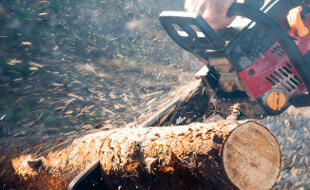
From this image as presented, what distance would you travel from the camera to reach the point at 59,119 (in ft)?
10.1

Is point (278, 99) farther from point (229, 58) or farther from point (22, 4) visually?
point (22, 4)

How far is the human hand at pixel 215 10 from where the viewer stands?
1.95 m

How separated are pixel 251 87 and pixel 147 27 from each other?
12.5ft

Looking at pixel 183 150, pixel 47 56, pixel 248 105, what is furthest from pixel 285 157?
pixel 47 56

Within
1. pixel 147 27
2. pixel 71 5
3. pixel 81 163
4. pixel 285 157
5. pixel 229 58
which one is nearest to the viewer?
pixel 81 163

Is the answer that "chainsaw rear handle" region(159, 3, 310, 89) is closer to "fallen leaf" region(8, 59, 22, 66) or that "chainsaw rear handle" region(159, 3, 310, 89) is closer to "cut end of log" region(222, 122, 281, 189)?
"cut end of log" region(222, 122, 281, 189)

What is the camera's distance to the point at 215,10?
6.52 ft

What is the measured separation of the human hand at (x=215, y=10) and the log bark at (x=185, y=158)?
1.26 metres

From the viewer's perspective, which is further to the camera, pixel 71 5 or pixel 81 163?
pixel 71 5

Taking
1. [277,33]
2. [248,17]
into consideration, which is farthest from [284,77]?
[248,17]

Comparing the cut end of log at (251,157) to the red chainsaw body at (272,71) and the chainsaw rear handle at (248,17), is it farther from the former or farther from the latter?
the red chainsaw body at (272,71)

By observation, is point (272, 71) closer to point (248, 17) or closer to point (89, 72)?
point (248, 17)

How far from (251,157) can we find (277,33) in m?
1.43

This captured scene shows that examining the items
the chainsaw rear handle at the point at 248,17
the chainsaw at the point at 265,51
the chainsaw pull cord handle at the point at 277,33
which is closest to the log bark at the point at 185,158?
the chainsaw rear handle at the point at 248,17
